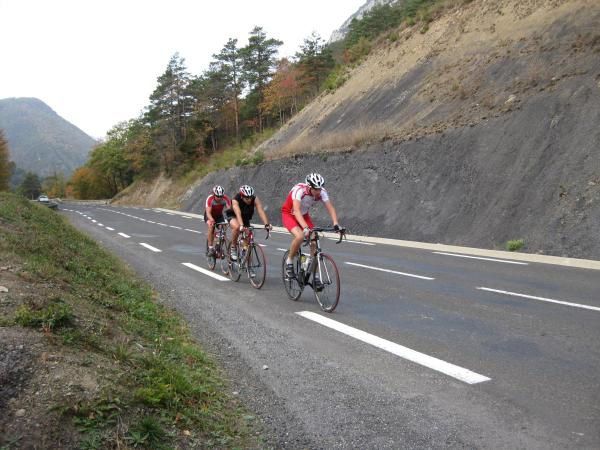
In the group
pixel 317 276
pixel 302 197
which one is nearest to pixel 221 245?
pixel 302 197

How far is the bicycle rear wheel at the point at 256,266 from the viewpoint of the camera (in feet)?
30.3

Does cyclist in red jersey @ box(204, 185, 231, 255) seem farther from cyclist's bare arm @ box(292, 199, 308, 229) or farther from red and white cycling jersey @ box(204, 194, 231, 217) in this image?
cyclist's bare arm @ box(292, 199, 308, 229)

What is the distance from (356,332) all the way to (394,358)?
1.03 metres

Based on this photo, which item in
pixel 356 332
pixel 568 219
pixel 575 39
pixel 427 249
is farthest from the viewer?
pixel 575 39

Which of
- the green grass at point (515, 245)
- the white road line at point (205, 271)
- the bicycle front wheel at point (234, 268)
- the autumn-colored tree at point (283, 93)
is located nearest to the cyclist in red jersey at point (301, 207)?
the bicycle front wheel at point (234, 268)

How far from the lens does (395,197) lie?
21.5 metres

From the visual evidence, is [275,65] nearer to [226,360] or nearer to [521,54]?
[521,54]

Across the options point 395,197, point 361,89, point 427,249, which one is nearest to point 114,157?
point 361,89

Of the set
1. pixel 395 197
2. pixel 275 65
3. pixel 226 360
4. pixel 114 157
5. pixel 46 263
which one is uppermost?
pixel 275 65

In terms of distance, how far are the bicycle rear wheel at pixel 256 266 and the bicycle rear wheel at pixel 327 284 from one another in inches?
74.2

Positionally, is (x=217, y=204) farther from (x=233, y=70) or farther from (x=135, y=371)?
(x=233, y=70)

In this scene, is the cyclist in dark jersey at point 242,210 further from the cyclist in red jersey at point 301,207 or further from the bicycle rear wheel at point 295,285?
the bicycle rear wheel at point 295,285

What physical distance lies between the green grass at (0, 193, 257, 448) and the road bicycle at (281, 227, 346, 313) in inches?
83.7

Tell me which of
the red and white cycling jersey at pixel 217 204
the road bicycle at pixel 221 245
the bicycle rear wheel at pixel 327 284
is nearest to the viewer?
the bicycle rear wheel at pixel 327 284
